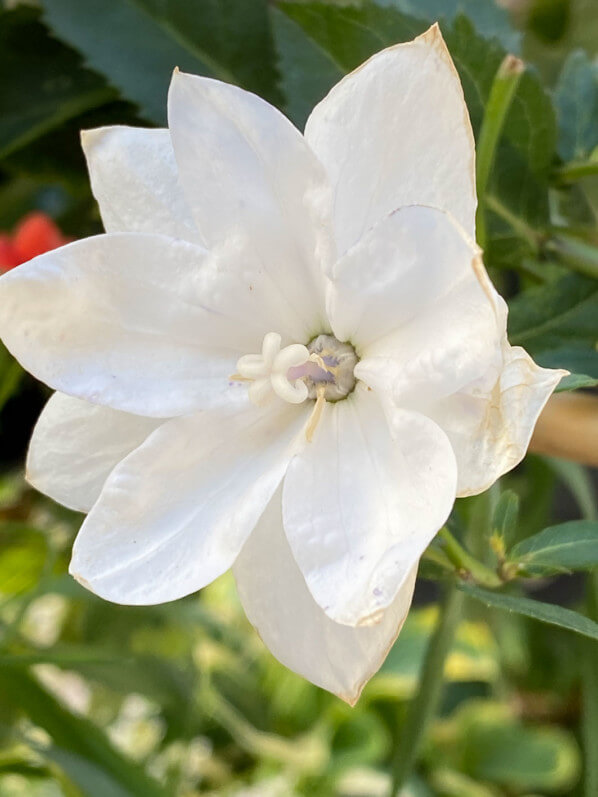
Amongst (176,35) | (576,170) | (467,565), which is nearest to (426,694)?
(467,565)

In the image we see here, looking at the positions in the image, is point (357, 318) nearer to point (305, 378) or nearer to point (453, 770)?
point (305, 378)

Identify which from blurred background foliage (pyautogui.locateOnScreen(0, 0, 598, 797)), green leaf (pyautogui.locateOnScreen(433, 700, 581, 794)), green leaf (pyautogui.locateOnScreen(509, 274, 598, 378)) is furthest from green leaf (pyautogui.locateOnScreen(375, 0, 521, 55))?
green leaf (pyautogui.locateOnScreen(433, 700, 581, 794))

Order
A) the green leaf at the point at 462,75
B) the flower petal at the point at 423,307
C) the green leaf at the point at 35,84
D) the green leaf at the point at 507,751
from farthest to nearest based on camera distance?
the green leaf at the point at 507,751 < the green leaf at the point at 35,84 < the green leaf at the point at 462,75 < the flower petal at the point at 423,307

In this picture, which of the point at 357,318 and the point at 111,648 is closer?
the point at 357,318

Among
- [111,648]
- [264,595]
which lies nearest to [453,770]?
[111,648]

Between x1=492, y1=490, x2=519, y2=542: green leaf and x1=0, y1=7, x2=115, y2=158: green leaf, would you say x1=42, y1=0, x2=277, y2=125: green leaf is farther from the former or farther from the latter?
x1=492, y1=490, x2=519, y2=542: green leaf

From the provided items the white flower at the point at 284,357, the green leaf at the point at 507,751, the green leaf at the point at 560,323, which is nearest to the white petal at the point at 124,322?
the white flower at the point at 284,357

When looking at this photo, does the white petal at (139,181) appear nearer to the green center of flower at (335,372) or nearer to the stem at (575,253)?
the green center of flower at (335,372)
